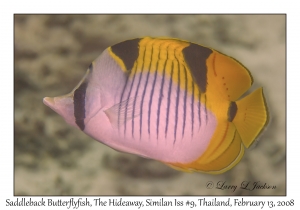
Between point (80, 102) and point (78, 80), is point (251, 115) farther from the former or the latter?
point (78, 80)

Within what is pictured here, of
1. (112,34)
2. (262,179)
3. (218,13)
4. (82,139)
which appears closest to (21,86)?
(82,139)

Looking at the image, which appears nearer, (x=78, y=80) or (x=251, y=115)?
(x=251, y=115)

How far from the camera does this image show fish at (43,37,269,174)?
0.91m

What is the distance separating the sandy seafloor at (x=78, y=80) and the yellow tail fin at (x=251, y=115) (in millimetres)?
364

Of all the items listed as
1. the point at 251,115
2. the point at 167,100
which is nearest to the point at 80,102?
the point at 167,100

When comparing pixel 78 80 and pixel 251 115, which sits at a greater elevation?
pixel 78 80

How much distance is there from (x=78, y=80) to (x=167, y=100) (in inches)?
20.4

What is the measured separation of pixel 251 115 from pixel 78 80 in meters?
0.71

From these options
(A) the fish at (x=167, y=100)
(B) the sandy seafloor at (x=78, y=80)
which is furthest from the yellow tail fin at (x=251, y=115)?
(B) the sandy seafloor at (x=78, y=80)

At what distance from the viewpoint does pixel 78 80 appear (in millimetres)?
1293

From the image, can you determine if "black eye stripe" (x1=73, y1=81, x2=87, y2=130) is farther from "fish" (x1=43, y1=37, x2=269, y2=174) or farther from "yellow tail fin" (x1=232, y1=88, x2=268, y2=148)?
"yellow tail fin" (x1=232, y1=88, x2=268, y2=148)

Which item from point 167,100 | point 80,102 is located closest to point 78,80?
point 80,102

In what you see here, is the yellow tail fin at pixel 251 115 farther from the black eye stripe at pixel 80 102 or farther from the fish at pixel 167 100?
the black eye stripe at pixel 80 102

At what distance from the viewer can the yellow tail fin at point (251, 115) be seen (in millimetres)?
918
